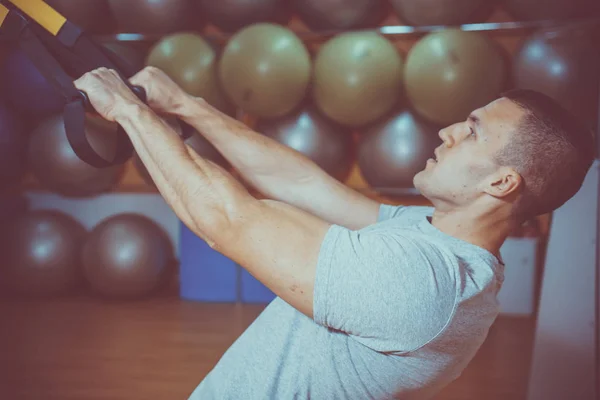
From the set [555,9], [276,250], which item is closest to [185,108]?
[276,250]

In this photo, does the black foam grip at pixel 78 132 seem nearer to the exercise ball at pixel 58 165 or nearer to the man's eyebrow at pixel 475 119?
the man's eyebrow at pixel 475 119

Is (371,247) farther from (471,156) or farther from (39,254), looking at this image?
(39,254)

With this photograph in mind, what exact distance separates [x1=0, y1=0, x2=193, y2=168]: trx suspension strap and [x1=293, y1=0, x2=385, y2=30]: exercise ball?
205cm

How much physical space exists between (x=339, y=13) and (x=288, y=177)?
195 centimetres

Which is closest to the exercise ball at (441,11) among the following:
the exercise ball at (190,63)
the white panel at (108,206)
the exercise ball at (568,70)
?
the exercise ball at (568,70)

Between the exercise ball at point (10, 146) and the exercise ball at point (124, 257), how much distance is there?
0.55 m

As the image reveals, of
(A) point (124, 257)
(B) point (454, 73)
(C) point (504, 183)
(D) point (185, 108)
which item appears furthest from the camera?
(A) point (124, 257)

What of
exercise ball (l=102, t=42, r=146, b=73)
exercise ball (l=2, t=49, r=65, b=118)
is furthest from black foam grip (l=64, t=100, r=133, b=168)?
exercise ball (l=2, t=49, r=65, b=118)

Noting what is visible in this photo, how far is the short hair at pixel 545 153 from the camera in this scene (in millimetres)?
1104

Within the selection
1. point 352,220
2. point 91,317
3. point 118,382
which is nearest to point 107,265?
point 91,317

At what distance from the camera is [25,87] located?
10.8 feet

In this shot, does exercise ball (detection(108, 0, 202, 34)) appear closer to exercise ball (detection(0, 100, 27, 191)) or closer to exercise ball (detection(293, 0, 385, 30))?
exercise ball (detection(293, 0, 385, 30))

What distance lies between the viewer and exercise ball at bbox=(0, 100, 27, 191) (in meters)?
3.22

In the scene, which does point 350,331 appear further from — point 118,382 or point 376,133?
point 376,133
